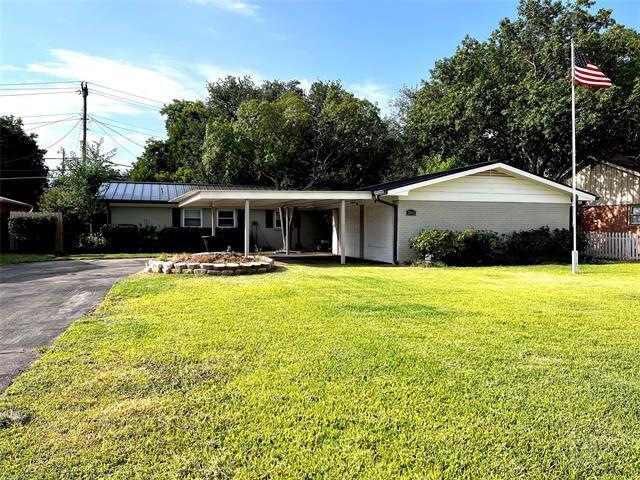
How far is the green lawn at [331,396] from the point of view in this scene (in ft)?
8.50

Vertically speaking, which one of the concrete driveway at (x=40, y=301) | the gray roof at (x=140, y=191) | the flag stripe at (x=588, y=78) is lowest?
the concrete driveway at (x=40, y=301)

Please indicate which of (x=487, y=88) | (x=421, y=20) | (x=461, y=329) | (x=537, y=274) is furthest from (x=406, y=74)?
(x=461, y=329)

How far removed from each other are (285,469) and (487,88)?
22.1 metres

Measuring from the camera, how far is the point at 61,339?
502 cm

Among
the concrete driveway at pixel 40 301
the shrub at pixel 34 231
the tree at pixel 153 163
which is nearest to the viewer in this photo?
the concrete driveway at pixel 40 301

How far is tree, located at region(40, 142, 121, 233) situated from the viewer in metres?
19.5

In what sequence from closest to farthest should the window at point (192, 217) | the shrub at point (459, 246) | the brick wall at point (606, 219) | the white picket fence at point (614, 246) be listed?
the shrub at point (459, 246) → the white picket fence at point (614, 246) → the brick wall at point (606, 219) → the window at point (192, 217)

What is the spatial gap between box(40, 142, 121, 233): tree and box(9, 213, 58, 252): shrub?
939mm

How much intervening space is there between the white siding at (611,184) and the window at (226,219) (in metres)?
16.2

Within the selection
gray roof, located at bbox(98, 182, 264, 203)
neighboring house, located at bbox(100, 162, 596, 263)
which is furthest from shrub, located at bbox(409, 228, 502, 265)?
gray roof, located at bbox(98, 182, 264, 203)

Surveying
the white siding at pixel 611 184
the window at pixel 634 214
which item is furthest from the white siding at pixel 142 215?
the window at pixel 634 214

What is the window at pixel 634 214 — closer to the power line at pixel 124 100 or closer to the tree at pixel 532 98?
the tree at pixel 532 98

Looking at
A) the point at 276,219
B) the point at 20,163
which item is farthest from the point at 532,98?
the point at 20,163

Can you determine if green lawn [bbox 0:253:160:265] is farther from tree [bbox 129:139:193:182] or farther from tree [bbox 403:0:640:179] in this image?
tree [bbox 129:139:193:182]
